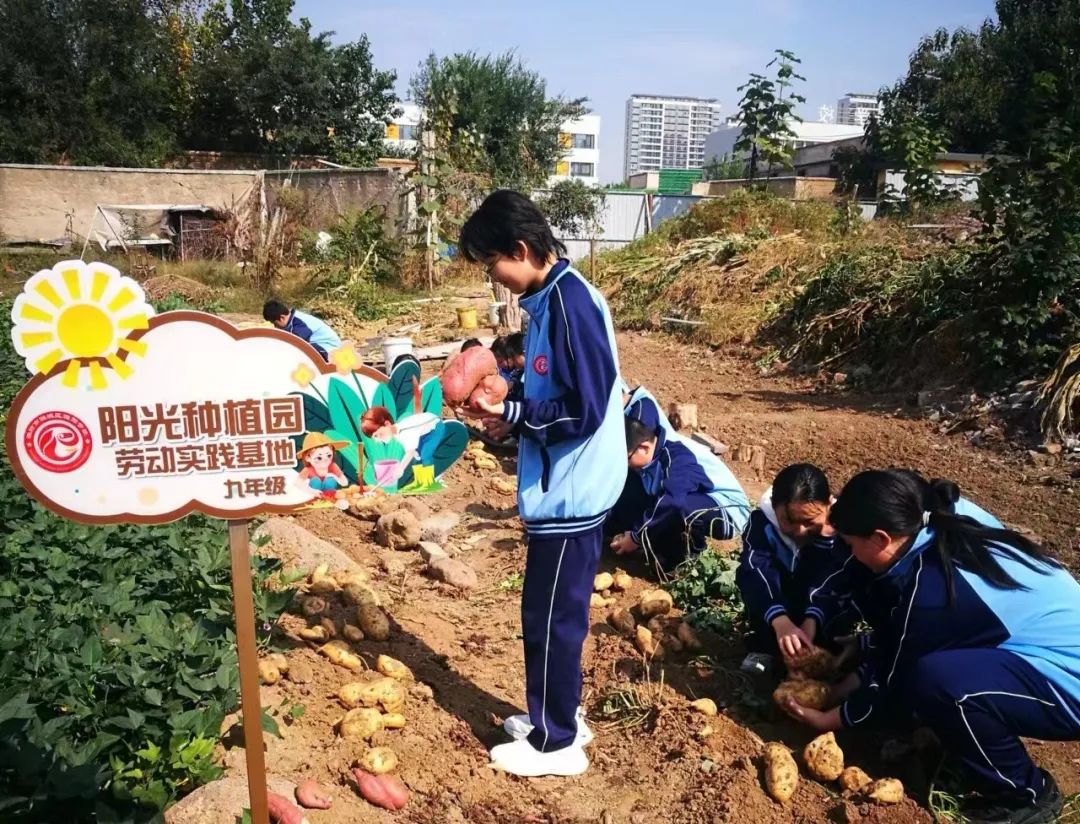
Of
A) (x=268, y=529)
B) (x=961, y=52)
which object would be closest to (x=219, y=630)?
(x=268, y=529)

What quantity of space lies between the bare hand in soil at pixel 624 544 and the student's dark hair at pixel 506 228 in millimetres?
2057

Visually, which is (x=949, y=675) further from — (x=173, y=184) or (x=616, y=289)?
(x=173, y=184)

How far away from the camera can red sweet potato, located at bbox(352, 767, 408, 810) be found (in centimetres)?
242

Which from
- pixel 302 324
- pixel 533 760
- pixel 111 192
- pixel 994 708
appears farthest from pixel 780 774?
pixel 111 192

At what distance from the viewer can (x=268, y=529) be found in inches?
156

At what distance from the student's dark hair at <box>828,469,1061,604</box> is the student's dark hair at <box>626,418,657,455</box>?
1.43 m

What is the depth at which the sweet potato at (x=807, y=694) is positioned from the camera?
2738 millimetres

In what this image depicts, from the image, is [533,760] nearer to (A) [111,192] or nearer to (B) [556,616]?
(B) [556,616]

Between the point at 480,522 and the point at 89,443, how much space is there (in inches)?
121

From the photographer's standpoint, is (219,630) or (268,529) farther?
(268,529)

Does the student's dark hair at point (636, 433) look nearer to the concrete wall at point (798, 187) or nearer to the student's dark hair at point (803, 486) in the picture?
the student's dark hair at point (803, 486)

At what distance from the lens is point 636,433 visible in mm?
3826

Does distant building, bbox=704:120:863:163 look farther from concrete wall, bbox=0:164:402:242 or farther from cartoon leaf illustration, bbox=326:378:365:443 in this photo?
cartoon leaf illustration, bbox=326:378:365:443

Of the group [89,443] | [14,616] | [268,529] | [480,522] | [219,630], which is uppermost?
[89,443]
